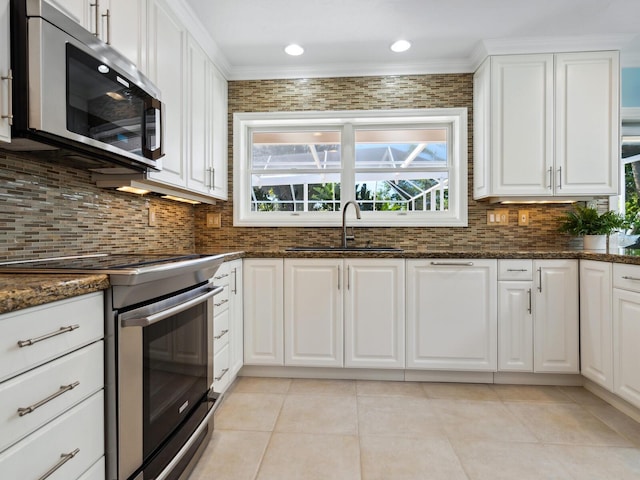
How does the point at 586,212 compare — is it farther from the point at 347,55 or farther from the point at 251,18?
the point at 251,18

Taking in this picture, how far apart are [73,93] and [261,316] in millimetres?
1765

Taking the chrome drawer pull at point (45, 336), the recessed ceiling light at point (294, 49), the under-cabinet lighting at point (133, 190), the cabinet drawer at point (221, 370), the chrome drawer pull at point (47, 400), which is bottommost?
the cabinet drawer at point (221, 370)

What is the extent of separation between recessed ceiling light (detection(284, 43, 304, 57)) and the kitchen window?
1.55 ft

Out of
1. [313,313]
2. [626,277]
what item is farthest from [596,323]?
[313,313]

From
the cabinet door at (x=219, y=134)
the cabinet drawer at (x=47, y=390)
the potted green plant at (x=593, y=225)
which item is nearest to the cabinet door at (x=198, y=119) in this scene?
the cabinet door at (x=219, y=134)

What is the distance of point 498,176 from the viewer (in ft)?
8.79

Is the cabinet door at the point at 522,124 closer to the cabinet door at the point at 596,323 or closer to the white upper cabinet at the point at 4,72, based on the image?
the cabinet door at the point at 596,323

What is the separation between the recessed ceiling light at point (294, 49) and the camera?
106 inches

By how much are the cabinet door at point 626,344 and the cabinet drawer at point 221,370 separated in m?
2.28

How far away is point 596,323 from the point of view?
224cm

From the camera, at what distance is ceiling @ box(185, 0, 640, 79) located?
2230mm

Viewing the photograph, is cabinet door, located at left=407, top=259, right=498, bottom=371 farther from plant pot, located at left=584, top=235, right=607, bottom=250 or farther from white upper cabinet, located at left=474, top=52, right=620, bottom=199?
plant pot, located at left=584, top=235, right=607, bottom=250

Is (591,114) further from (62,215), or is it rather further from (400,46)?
(62,215)

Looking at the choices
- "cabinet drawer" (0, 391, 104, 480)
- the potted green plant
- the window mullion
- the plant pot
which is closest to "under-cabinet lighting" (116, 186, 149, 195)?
"cabinet drawer" (0, 391, 104, 480)
